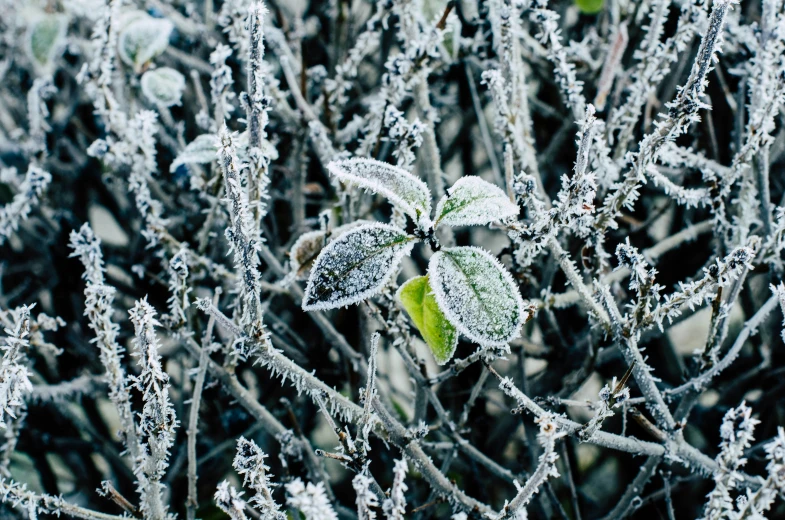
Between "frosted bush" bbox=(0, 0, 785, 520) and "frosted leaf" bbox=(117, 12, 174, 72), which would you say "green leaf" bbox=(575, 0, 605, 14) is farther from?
"frosted leaf" bbox=(117, 12, 174, 72)

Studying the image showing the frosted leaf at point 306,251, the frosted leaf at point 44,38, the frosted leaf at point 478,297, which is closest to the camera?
the frosted leaf at point 478,297

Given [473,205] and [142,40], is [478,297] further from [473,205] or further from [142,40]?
[142,40]

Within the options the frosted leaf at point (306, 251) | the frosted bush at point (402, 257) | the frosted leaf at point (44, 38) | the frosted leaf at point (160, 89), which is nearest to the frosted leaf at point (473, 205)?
the frosted bush at point (402, 257)

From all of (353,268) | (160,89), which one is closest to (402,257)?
(353,268)

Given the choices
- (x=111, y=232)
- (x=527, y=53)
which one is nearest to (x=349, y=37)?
(x=527, y=53)

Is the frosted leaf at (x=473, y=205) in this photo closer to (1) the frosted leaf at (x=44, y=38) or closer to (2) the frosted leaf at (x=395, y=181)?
(2) the frosted leaf at (x=395, y=181)

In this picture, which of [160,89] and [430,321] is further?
[160,89]

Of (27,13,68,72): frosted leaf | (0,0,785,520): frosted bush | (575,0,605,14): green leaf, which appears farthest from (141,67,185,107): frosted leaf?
(575,0,605,14): green leaf

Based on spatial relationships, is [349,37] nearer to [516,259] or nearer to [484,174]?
[484,174]
